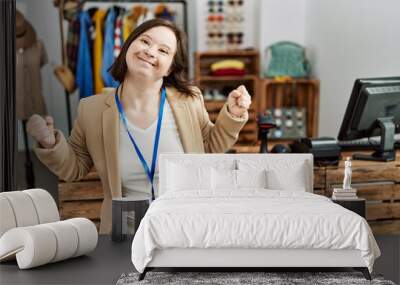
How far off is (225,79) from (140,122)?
3.30 meters

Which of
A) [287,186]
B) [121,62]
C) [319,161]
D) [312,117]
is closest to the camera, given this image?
[287,186]

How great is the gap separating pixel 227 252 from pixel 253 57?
15.3ft

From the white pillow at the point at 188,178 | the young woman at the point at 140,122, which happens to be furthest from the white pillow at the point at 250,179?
the young woman at the point at 140,122

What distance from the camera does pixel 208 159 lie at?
4254 millimetres

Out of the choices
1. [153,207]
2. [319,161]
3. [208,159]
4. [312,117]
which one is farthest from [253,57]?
[153,207]

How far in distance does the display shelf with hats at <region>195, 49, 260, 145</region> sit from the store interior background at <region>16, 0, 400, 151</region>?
17 centimetres

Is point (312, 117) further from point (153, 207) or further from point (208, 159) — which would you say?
point (153, 207)

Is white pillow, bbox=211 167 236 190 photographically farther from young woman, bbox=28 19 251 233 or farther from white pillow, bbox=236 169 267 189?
young woman, bbox=28 19 251 233

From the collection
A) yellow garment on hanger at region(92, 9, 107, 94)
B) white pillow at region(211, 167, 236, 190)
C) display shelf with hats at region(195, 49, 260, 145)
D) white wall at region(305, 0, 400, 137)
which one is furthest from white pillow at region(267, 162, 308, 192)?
yellow garment on hanger at region(92, 9, 107, 94)

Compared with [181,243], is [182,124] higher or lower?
higher

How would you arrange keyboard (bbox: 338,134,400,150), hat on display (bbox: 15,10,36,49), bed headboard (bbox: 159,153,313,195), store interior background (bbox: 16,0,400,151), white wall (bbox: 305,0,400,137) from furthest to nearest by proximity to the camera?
hat on display (bbox: 15,10,36,49) → store interior background (bbox: 16,0,400,151) → white wall (bbox: 305,0,400,137) → keyboard (bbox: 338,134,400,150) → bed headboard (bbox: 159,153,313,195)

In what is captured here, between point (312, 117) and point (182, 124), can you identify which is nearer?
point (182, 124)

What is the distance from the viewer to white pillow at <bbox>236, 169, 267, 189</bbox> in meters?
4.09

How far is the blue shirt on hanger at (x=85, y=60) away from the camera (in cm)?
726
